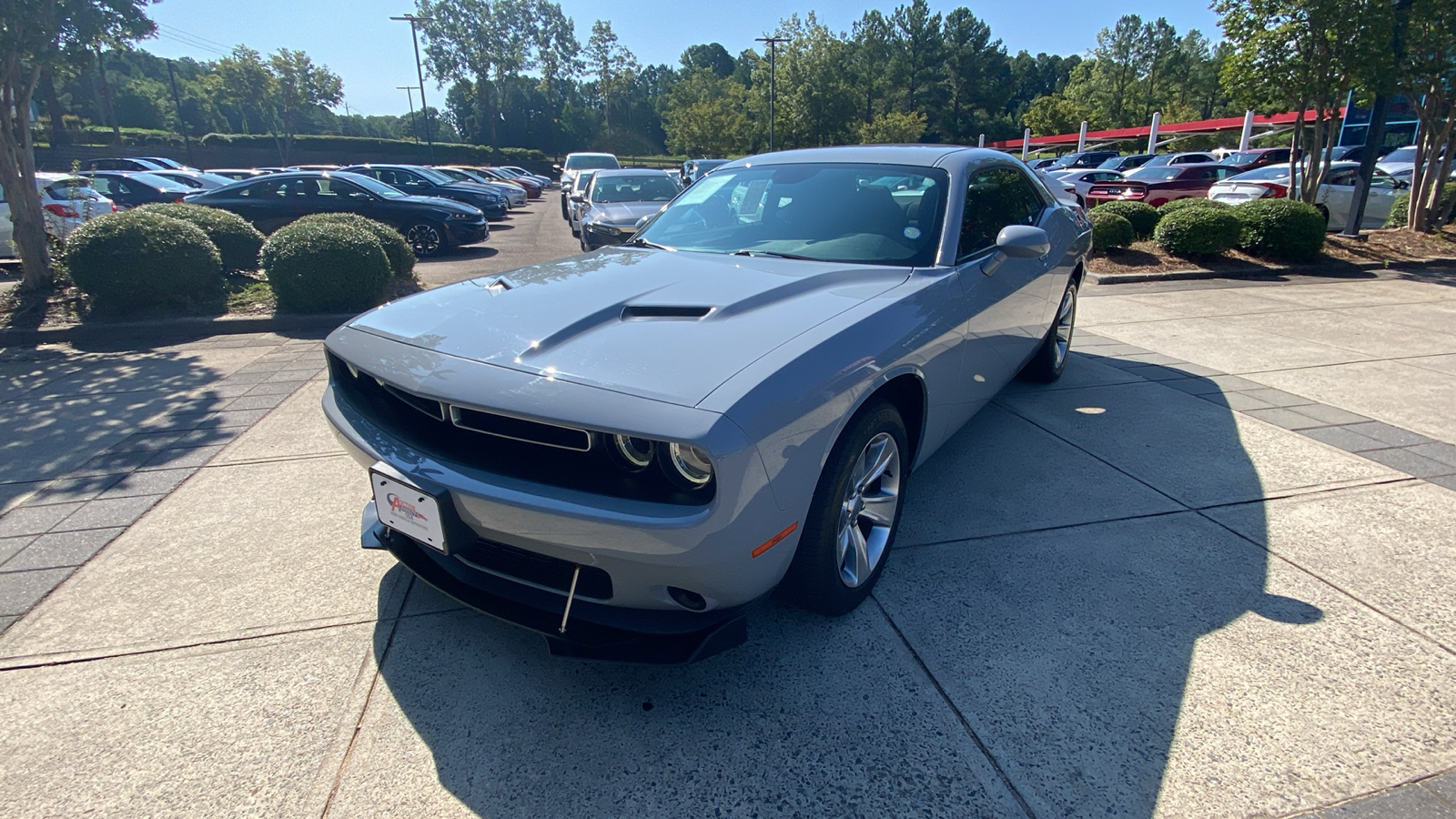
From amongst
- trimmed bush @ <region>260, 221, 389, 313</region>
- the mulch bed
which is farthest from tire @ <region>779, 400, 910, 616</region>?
the mulch bed

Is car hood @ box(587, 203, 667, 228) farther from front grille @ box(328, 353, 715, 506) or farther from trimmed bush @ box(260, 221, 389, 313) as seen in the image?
front grille @ box(328, 353, 715, 506)

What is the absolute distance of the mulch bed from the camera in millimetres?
9883

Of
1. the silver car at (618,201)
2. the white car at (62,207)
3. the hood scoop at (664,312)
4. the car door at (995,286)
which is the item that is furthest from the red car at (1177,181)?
the white car at (62,207)

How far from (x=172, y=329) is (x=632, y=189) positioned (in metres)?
7.04

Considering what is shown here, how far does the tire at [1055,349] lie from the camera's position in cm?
489

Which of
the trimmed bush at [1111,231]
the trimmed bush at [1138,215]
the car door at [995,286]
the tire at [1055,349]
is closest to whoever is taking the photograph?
the car door at [995,286]

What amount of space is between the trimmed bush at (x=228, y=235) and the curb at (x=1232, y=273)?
34.5 ft

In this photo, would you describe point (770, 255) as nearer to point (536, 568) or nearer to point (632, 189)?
point (536, 568)

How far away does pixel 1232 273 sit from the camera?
9758 millimetres

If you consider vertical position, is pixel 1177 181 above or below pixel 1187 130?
below

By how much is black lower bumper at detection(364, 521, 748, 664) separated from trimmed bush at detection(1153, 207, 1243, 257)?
10258 millimetres

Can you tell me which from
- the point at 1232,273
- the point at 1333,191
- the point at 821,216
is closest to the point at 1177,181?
the point at 1333,191

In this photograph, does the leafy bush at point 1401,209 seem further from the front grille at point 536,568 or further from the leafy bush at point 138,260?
the leafy bush at point 138,260

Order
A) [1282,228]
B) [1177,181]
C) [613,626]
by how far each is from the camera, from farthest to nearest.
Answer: [1177,181] → [1282,228] → [613,626]
